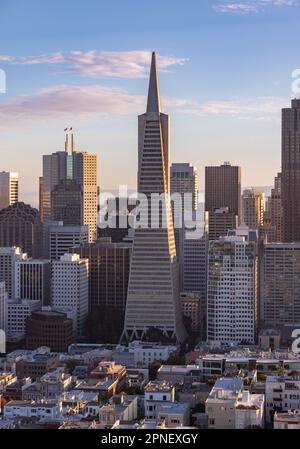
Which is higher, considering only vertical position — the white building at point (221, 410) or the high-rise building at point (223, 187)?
the high-rise building at point (223, 187)

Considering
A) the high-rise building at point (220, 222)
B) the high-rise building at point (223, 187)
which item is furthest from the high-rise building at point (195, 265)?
the high-rise building at point (223, 187)

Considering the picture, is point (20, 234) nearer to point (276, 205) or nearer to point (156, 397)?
point (276, 205)

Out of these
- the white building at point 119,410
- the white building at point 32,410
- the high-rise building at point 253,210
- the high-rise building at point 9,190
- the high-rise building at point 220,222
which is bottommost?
the white building at point 32,410

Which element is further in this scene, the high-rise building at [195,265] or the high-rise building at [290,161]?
the high-rise building at [290,161]

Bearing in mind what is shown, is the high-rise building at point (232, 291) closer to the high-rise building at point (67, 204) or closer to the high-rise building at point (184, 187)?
the high-rise building at point (184, 187)

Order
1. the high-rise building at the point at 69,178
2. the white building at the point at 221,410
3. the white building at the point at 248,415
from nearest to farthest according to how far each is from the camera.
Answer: the white building at the point at 248,415
the white building at the point at 221,410
the high-rise building at the point at 69,178

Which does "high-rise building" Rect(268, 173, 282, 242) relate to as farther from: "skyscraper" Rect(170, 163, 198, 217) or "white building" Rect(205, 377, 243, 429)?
"white building" Rect(205, 377, 243, 429)
